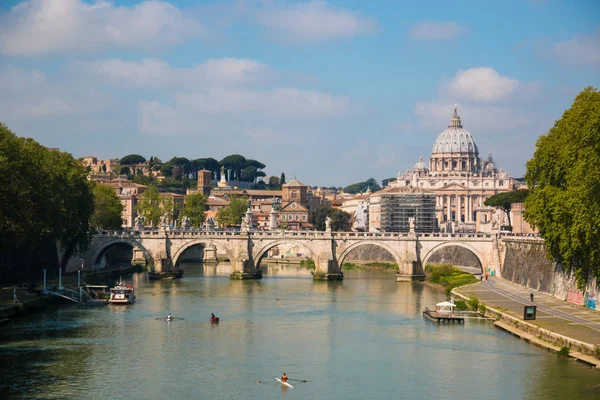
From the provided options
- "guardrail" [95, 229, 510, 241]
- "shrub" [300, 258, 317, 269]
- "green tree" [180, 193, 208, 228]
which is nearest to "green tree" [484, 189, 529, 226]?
"shrub" [300, 258, 317, 269]

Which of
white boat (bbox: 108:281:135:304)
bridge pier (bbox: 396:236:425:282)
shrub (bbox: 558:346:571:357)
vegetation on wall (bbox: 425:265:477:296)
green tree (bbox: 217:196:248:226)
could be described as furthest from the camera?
green tree (bbox: 217:196:248:226)

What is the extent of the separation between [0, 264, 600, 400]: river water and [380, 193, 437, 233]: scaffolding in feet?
186

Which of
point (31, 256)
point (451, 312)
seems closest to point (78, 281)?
point (31, 256)

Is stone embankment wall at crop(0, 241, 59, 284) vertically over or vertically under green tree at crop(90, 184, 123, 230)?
under

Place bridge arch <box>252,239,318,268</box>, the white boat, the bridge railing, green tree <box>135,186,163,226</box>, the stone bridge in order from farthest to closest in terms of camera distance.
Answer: green tree <box>135,186,163,226</box>
bridge arch <box>252,239,318,268</box>
the bridge railing
the stone bridge
the white boat

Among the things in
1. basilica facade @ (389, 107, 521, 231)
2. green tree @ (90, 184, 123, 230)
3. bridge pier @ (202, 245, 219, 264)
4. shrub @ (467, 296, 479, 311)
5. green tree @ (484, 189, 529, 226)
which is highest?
basilica facade @ (389, 107, 521, 231)

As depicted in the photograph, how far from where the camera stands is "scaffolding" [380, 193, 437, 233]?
391 feet

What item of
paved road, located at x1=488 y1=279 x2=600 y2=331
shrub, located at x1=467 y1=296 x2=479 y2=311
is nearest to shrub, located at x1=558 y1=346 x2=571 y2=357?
paved road, located at x1=488 y1=279 x2=600 y2=331

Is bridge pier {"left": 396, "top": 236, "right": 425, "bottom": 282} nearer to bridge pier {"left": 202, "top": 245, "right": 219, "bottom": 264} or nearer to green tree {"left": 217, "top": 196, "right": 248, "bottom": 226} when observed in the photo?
bridge pier {"left": 202, "top": 245, "right": 219, "bottom": 264}

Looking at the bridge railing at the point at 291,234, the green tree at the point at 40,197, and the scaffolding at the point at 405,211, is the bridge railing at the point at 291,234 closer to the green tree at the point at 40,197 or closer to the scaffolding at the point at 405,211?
the green tree at the point at 40,197

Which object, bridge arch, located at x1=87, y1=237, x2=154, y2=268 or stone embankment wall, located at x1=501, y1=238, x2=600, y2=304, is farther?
bridge arch, located at x1=87, y1=237, x2=154, y2=268

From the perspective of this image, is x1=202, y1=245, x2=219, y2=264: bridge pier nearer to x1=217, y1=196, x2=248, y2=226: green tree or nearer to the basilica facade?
x1=217, y1=196, x2=248, y2=226: green tree

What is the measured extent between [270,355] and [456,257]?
49.8 m

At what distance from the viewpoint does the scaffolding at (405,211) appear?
119188mm
